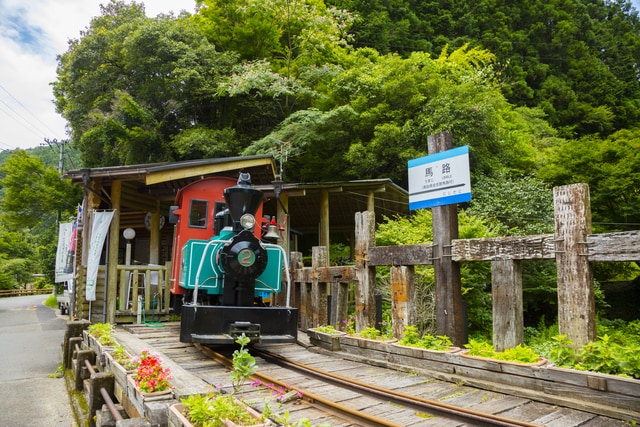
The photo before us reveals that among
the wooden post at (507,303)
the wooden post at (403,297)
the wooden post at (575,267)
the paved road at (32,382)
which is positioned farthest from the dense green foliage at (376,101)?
the paved road at (32,382)

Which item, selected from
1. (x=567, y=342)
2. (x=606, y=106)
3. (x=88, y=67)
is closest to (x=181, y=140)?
(x=88, y=67)

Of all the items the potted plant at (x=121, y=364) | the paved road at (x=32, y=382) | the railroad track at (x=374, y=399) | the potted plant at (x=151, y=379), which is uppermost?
the potted plant at (x=151, y=379)

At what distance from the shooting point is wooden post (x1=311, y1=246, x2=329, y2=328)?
730cm

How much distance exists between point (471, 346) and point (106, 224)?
775 centimetres

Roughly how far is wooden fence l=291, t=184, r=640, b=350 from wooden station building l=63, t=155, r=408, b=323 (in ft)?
11.2

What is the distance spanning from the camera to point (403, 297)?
5.40m

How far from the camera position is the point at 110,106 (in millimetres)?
21344

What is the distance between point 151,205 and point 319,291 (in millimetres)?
6616

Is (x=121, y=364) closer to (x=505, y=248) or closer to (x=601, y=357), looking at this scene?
(x=505, y=248)

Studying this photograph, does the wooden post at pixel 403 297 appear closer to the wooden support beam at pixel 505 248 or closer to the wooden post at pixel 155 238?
the wooden support beam at pixel 505 248

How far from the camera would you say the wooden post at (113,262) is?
8844mm

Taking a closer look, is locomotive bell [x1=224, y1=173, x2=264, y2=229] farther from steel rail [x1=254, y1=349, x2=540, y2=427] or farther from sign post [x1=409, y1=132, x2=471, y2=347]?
Answer: sign post [x1=409, y1=132, x2=471, y2=347]

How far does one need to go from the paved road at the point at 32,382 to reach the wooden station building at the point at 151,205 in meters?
1.31

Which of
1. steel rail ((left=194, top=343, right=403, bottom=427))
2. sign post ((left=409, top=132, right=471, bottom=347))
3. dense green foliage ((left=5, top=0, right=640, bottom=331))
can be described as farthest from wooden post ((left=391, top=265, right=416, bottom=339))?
dense green foliage ((left=5, top=0, right=640, bottom=331))
